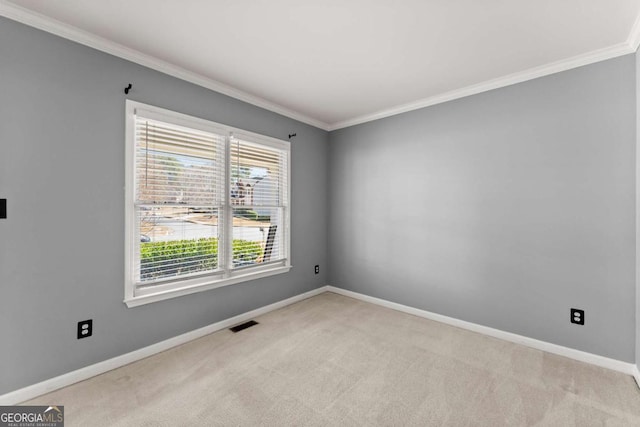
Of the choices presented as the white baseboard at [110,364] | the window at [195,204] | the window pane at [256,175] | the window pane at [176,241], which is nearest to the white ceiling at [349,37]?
the window at [195,204]

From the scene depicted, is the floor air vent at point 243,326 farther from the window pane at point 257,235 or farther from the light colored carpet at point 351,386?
the window pane at point 257,235

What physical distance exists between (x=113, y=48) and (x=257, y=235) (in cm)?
218

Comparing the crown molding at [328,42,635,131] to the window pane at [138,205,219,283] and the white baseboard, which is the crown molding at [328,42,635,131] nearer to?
the window pane at [138,205,219,283]

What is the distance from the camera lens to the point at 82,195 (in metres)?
2.09

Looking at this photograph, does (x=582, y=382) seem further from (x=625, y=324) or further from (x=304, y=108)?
(x=304, y=108)

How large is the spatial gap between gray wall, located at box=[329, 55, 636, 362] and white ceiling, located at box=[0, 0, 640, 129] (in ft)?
1.20

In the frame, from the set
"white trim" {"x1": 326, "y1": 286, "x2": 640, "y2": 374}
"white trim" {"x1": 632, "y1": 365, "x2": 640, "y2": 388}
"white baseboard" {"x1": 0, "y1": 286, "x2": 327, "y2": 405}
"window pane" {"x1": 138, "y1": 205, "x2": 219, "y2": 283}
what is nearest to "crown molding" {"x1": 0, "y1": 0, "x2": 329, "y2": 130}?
"window pane" {"x1": 138, "y1": 205, "x2": 219, "y2": 283}

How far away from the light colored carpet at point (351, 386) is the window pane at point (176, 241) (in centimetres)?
73

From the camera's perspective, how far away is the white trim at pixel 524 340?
7.33ft

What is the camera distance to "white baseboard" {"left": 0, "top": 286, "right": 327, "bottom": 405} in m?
1.84

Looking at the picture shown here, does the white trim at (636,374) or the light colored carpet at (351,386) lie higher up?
the white trim at (636,374)

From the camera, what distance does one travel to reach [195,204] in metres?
2.73

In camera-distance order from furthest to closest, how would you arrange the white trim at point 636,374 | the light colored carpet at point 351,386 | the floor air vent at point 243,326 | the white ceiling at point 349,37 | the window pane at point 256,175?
the window pane at point 256,175, the floor air vent at point 243,326, the white trim at point 636,374, the white ceiling at point 349,37, the light colored carpet at point 351,386

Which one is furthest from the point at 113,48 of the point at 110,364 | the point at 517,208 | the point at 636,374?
the point at 636,374
